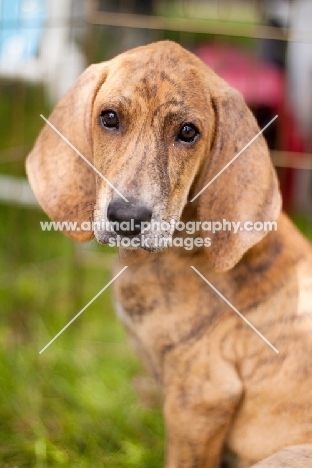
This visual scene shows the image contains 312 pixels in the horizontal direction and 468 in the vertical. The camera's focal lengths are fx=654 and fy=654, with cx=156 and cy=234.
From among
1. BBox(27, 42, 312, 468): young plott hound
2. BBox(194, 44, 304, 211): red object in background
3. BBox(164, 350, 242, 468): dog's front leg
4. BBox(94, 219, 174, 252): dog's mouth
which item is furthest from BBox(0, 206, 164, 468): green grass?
BBox(194, 44, 304, 211): red object in background

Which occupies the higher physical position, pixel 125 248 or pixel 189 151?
pixel 189 151

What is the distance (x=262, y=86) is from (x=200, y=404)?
4929mm

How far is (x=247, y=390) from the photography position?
3059 millimetres

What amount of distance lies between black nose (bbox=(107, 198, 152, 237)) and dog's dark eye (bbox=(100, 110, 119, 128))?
1.44ft

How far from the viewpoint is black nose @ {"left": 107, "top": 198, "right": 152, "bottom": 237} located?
2.67 m

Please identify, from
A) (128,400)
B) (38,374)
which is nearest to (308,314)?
(128,400)

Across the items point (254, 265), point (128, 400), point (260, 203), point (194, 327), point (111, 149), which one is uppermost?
point (111, 149)

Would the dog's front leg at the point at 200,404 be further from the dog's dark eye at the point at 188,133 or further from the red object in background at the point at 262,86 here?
the red object in background at the point at 262,86

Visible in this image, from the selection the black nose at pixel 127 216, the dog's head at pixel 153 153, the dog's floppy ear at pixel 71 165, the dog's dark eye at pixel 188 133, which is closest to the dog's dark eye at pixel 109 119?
the dog's head at pixel 153 153

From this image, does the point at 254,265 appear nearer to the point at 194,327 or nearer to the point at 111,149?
the point at 194,327

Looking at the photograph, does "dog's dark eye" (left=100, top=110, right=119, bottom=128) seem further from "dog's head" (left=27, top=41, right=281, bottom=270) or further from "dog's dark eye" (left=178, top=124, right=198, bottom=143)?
"dog's dark eye" (left=178, top=124, right=198, bottom=143)

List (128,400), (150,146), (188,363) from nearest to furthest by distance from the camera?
(150,146) < (188,363) < (128,400)

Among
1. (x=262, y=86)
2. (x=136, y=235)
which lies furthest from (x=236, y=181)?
(x=262, y=86)

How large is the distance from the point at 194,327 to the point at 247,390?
0.38 meters
